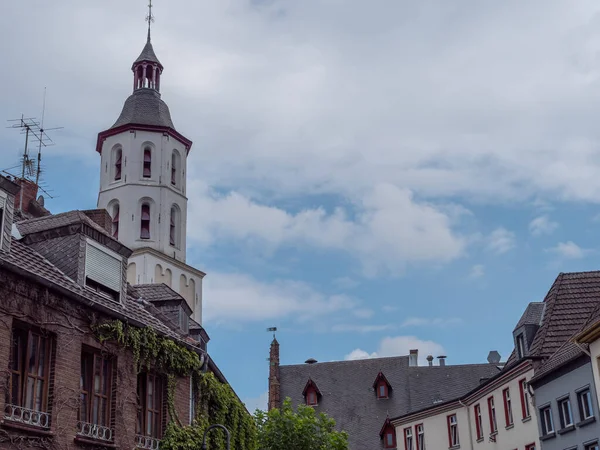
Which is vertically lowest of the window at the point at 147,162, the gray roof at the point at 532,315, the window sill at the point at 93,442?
the window sill at the point at 93,442

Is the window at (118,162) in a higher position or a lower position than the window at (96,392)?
higher

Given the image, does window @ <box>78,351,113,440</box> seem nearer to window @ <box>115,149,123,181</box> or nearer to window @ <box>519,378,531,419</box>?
A: window @ <box>519,378,531,419</box>

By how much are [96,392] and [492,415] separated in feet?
82.8

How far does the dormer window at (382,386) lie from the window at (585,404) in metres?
29.3

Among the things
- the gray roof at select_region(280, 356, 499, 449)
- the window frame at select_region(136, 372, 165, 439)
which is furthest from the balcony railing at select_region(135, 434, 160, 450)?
the gray roof at select_region(280, 356, 499, 449)

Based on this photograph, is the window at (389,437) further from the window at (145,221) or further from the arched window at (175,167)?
the arched window at (175,167)

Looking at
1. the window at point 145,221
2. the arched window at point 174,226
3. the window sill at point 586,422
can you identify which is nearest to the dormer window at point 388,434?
the arched window at point 174,226

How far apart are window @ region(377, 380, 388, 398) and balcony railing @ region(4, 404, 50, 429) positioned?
143 ft

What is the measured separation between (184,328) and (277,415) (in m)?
12.5

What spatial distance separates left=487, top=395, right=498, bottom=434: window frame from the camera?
3812 cm

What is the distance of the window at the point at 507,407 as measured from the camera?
3619 cm

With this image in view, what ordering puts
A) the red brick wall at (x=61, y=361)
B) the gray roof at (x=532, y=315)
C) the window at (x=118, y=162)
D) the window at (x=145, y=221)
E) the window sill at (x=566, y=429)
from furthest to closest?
the window at (x=118, y=162), the window at (x=145, y=221), the gray roof at (x=532, y=315), the window sill at (x=566, y=429), the red brick wall at (x=61, y=361)

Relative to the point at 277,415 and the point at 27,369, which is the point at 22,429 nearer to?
the point at 27,369

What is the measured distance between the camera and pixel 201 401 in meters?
22.6
